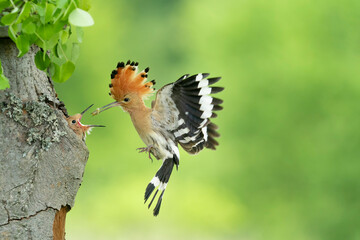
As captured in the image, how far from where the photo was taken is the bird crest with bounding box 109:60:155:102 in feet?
6.19

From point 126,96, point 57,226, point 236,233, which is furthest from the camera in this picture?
point 236,233

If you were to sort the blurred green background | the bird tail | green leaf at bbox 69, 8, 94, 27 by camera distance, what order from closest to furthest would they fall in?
green leaf at bbox 69, 8, 94, 27, the bird tail, the blurred green background

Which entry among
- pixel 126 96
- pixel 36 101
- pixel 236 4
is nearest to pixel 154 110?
pixel 126 96

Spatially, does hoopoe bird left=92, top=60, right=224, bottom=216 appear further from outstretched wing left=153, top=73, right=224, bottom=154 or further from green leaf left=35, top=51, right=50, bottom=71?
green leaf left=35, top=51, right=50, bottom=71

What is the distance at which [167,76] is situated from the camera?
5.96m

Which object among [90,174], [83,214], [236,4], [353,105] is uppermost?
[236,4]

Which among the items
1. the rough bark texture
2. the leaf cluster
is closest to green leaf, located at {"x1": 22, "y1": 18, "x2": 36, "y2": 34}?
the leaf cluster

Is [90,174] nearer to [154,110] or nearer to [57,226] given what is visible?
[154,110]

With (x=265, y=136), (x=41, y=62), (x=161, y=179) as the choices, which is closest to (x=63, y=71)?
(x=41, y=62)

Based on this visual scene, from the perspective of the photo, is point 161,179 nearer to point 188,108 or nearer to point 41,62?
point 188,108

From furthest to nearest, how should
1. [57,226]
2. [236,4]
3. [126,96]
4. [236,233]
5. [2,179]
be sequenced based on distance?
[236,4] → [236,233] → [126,96] → [57,226] → [2,179]

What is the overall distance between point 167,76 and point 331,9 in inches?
62.2

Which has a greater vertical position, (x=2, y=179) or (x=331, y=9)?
(x=331, y=9)

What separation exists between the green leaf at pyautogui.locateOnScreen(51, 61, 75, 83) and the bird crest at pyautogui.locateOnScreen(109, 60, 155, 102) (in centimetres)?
50
